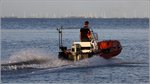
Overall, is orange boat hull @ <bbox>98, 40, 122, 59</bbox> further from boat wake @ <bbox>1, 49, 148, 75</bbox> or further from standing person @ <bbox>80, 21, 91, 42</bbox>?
standing person @ <bbox>80, 21, 91, 42</bbox>

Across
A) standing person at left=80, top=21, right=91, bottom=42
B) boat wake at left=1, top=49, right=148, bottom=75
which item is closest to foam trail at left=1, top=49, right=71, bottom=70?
boat wake at left=1, top=49, right=148, bottom=75

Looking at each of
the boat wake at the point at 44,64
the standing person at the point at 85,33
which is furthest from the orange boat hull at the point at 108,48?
the standing person at the point at 85,33

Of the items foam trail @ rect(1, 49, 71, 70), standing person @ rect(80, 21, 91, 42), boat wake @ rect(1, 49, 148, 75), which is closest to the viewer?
boat wake @ rect(1, 49, 148, 75)

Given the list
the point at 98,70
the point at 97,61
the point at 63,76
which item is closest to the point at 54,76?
the point at 63,76

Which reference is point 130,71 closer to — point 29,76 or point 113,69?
point 113,69

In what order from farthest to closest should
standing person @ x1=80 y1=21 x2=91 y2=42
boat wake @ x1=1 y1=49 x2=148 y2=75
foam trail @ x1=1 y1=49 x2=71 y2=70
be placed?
1. standing person @ x1=80 y1=21 x2=91 y2=42
2. foam trail @ x1=1 y1=49 x2=71 y2=70
3. boat wake @ x1=1 y1=49 x2=148 y2=75

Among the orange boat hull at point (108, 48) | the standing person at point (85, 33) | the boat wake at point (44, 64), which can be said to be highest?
the standing person at point (85, 33)

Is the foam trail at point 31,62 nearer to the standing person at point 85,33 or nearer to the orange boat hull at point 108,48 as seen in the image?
the standing person at point 85,33

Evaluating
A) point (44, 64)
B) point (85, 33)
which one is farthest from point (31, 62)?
point (85, 33)

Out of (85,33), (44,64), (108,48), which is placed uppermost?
(85,33)

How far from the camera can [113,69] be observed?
34688 mm

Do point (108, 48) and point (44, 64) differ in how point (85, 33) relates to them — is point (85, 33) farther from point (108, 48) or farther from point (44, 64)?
point (44, 64)

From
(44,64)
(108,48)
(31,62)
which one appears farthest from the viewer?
(108,48)

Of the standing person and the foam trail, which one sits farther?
the standing person
